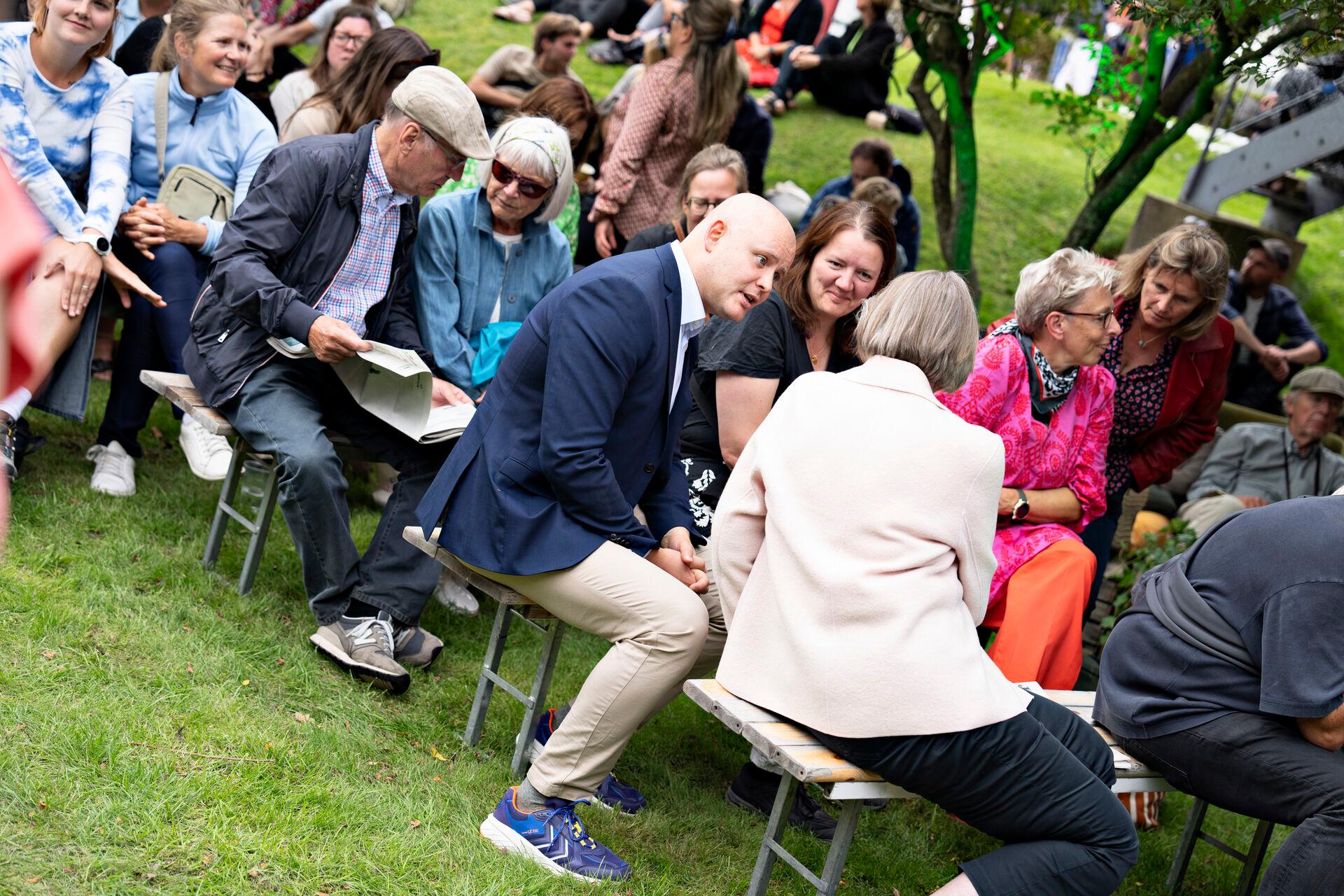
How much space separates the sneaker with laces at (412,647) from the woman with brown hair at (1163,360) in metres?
2.69

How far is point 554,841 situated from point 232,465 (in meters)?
2.09

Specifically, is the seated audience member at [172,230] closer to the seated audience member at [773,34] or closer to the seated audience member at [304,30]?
the seated audience member at [304,30]

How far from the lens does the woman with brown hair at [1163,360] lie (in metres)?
4.97

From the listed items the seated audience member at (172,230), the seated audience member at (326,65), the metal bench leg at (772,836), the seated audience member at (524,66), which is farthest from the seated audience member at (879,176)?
the metal bench leg at (772,836)

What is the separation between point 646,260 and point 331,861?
180cm

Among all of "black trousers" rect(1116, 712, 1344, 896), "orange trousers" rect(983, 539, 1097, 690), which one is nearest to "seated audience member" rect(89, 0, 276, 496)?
"orange trousers" rect(983, 539, 1097, 690)

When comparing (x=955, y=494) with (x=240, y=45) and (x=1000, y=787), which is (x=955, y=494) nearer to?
(x=1000, y=787)

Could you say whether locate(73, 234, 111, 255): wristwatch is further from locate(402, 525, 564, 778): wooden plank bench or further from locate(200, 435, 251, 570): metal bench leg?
locate(402, 525, 564, 778): wooden plank bench

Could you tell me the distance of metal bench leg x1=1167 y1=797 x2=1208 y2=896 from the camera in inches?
159

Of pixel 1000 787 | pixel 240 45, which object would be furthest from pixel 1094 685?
pixel 240 45

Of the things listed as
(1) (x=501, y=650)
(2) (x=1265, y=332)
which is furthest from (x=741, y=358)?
(2) (x=1265, y=332)

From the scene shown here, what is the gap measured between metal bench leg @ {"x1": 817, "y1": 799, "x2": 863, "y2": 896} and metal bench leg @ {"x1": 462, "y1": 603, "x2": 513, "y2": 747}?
1.26 metres

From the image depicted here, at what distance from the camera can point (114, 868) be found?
281 centimetres

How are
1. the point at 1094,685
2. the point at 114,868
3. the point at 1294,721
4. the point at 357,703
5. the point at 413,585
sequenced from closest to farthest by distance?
the point at 114,868 → the point at 1294,721 → the point at 357,703 → the point at 413,585 → the point at 1094,685
